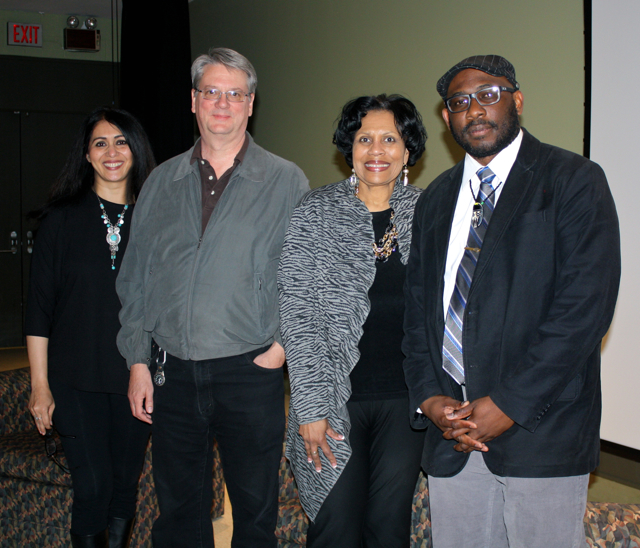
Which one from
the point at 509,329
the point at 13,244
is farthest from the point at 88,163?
the point at 13,244

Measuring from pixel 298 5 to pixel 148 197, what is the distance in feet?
12.2

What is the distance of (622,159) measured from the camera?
2746 millimetres

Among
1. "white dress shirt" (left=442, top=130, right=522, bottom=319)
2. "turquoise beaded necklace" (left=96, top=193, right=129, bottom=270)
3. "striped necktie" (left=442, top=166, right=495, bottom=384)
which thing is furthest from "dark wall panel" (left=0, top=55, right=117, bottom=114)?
"striped necktie" (left=442, top=166, right=495, bottom=384)

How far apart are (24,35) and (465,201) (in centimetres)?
701

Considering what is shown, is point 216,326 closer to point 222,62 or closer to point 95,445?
point 95,445

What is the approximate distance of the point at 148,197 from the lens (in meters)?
2.00

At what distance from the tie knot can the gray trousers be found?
0.68 m

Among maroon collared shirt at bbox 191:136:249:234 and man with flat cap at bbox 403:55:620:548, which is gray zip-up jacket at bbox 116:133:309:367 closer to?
maroon collared shirt at bbox 191:136:249:234

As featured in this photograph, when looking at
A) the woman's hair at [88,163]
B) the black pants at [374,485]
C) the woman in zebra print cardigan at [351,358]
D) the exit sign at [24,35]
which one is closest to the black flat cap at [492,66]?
the woman in zebra print cardigan at [351,358]

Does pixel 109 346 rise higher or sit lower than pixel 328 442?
higher

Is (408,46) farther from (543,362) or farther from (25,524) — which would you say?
(25,524)

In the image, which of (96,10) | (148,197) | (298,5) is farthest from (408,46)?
(96,10)

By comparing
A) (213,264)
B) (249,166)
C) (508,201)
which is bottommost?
(213,264)

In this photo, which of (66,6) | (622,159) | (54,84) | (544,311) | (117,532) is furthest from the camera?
(54,84)
